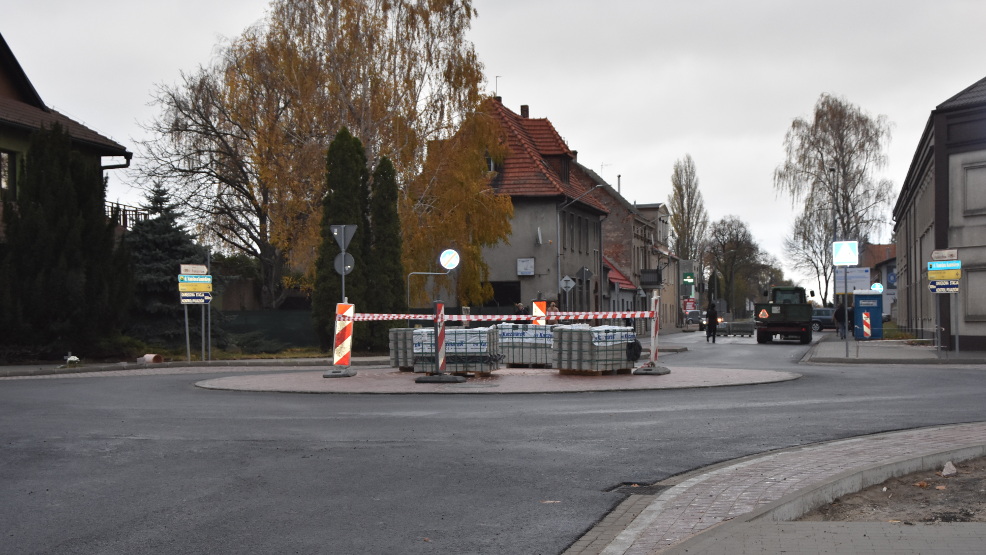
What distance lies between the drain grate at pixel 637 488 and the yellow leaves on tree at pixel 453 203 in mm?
30111

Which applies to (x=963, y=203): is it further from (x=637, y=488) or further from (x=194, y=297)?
(x=637, y=488)

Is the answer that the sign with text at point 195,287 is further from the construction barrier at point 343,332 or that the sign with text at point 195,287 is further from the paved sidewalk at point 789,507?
the paved sidewalk at point 789,507

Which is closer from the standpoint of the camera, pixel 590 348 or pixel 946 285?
pixel 590 348

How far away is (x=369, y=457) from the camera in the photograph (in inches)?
393

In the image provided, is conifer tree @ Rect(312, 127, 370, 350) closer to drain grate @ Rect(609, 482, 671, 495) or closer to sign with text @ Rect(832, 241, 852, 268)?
sign with text @ Rect(832, 241, 852, 268)

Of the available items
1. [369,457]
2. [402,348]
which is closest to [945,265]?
[402,348]

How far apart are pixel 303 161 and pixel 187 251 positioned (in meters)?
5.71

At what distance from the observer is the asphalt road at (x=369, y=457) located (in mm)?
6812

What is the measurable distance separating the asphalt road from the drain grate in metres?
0.11

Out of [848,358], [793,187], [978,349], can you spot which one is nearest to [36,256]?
[848,358]

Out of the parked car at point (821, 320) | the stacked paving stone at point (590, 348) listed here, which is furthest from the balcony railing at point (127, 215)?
the parked car at point (821, 320)

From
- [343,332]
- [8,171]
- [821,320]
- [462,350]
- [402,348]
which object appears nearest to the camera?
[462,350]

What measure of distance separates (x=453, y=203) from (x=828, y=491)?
3243cm

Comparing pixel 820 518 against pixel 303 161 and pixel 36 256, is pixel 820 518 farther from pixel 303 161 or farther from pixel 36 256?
pixel 303 161
